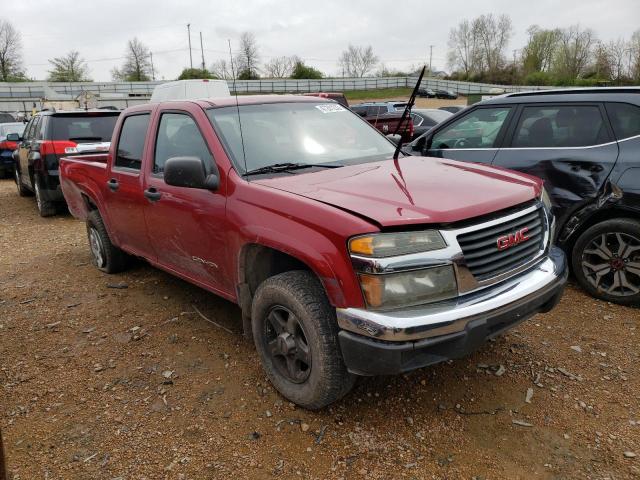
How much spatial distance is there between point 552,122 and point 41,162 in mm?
7601

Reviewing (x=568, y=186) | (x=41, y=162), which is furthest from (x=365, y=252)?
(x=41, y=162)

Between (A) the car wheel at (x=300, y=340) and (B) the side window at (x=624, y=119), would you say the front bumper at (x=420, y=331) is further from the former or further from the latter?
(B) the side window at (x=624, y=119)

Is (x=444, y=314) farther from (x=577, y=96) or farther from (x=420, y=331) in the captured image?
(x=577, y=96)

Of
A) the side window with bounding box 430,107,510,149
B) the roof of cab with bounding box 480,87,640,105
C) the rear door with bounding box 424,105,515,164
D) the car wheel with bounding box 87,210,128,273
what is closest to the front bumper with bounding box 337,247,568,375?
the roof of cab with bounding box 480,87,640,105

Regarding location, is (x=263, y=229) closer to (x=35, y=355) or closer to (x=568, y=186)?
(x=35, y=355)

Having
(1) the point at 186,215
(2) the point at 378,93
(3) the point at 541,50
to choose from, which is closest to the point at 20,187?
(1) the point at 186,215

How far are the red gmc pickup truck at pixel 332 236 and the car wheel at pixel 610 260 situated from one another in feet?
4.13

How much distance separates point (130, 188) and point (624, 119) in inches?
161

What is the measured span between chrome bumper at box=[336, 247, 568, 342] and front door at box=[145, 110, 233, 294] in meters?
1.20

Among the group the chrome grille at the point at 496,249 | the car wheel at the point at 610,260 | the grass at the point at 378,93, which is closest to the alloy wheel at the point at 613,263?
the car wheel at the point at 610,260

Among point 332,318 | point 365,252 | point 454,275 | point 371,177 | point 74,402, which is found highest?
point 371,177

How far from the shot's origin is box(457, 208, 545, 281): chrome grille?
244 centimetres

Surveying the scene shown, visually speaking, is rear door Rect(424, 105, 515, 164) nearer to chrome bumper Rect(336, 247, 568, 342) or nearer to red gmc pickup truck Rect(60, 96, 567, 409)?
red gmc pickup truck Rect(60, 96, 567, 409)

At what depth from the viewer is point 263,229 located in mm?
2783
